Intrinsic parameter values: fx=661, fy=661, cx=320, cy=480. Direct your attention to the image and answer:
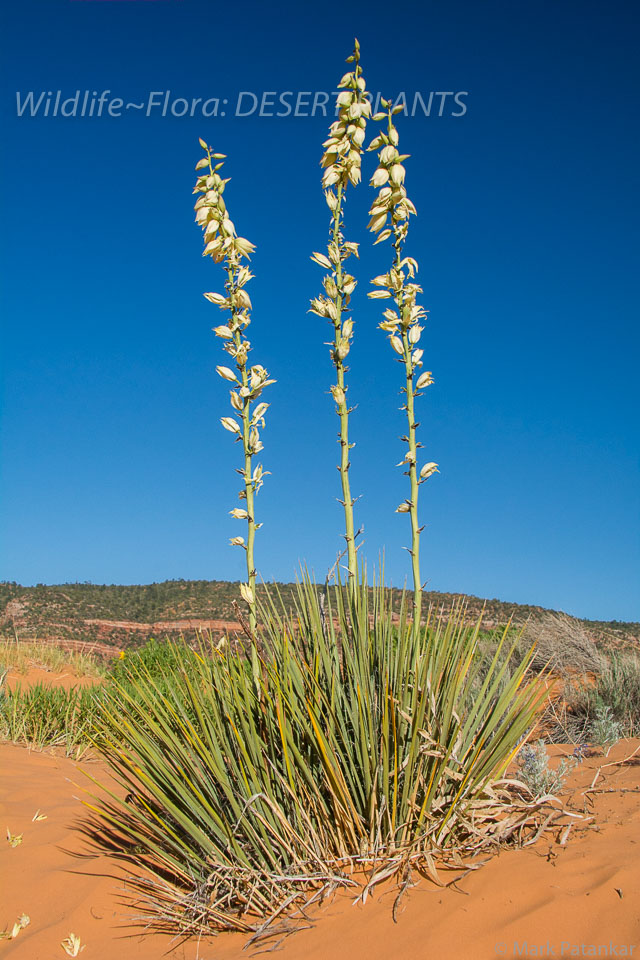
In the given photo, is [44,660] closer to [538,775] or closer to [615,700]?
[615,700]

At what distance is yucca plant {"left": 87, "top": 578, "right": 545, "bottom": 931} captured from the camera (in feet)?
7.97

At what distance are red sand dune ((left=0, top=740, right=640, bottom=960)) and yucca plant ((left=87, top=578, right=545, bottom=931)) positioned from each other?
0.42 feet

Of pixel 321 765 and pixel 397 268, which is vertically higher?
pixel 397 268

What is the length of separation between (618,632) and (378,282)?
17.3m

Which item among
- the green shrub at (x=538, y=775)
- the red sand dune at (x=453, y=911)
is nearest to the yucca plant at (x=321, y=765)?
the red sand dune at (x=453, y=911)

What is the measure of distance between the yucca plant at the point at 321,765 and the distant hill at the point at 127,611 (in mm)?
15209

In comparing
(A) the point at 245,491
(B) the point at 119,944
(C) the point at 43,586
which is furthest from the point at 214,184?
(C) the point at 43,586

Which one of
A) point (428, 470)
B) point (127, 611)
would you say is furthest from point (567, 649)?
point (127, 611)

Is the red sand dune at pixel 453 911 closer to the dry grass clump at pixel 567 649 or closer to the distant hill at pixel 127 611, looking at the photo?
the dry grass clump at pixel 567 649

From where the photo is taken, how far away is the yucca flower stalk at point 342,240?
103 inches

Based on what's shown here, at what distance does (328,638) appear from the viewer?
2.77 metres

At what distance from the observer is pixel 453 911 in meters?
2.10

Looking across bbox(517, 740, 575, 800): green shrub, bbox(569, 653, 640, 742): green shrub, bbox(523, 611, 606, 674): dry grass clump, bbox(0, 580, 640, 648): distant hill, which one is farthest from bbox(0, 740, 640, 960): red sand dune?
bbox(0, 580, 640, 648): distant hill

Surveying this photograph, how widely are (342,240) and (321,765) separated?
2.14 m
